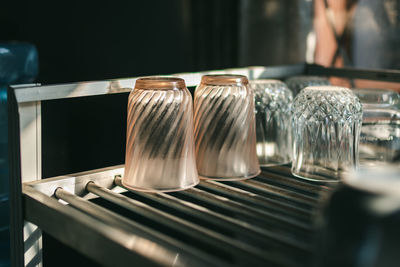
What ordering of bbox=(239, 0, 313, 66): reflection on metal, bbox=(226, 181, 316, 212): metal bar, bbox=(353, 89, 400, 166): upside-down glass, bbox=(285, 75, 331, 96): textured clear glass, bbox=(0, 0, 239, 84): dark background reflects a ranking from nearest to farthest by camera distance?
1. bbox=(226, 181, 316, 212): metal bar
2. bbox=(353, 89, 400, 166): upside-down glass
3. bbox=(285, 75, 331, 96): textured clear glass
4. bbox=(0, 0, 239, 84): dark background
5. bbox=(239, 0, 313, 66): reflection on metal

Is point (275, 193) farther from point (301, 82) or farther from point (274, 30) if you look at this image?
point (274, 30)

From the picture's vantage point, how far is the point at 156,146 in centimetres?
57

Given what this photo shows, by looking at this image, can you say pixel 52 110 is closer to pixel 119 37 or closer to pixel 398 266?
pixel 398 266

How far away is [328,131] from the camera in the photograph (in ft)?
2.15

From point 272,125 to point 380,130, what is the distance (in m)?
0.15

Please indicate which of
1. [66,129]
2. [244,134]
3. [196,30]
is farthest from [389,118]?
[196,30]

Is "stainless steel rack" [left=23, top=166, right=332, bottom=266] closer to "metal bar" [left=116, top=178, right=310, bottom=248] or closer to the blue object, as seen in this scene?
"metal bar" [left=116, top=178, right=310, bottom=248]

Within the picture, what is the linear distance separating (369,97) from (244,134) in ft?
0.78

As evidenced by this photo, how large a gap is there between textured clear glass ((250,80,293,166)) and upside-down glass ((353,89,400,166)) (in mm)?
106

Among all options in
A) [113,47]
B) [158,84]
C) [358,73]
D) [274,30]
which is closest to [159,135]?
[158,84]

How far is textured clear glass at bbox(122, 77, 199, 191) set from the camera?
0.57m

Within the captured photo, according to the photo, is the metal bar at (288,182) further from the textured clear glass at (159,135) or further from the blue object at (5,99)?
the blue object at (5,99)

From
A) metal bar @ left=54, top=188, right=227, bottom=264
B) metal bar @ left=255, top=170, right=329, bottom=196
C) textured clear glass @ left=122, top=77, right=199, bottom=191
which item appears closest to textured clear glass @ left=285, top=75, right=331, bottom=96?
metal bar @ left=255, top=170, right=329, bottom=196

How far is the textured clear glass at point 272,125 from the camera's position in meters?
0.74
